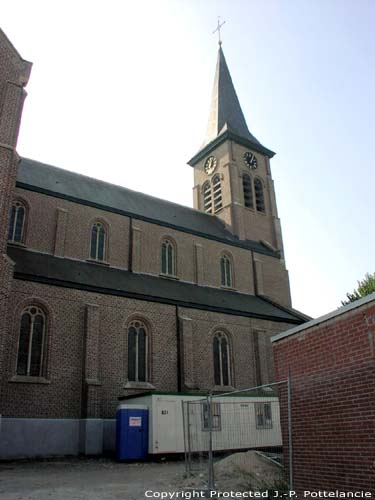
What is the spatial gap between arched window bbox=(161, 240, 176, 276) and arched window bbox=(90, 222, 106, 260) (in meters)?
3.52

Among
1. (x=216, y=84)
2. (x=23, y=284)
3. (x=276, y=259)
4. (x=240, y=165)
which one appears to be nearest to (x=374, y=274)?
(x=276, y=259)

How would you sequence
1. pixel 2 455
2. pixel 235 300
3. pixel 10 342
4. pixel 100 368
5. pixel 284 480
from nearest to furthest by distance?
pixel 284 480, pixel 2 455, pixel 10 342, pixel 100 368, pixel 235 300

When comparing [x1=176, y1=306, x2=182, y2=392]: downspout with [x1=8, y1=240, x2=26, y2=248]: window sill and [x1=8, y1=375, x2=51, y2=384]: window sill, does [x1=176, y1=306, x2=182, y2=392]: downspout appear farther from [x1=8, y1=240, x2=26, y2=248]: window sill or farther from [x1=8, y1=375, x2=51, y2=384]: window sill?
[x1=8, y1=240, x2=26, y2=248]: window sill

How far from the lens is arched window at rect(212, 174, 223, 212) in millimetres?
Answer: 32438

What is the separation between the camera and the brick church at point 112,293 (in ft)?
53.2

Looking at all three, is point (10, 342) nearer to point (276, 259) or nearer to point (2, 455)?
point (2, 455)

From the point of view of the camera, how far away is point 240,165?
33.3m

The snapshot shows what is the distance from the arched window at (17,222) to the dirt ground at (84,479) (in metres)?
9.62

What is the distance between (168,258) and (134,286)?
183 inches

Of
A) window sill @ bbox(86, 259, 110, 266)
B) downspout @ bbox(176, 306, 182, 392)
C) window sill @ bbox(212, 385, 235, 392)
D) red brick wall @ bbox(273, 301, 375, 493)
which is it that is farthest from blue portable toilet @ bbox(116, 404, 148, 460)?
window sill @ bbox(86, 259, 110, 266)

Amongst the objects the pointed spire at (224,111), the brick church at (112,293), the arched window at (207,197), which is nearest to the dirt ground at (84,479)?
the brick church at (112,293)

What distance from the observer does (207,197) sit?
34031 mm

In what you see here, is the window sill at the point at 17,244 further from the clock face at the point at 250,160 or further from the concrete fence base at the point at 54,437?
the clock face at the point at 250,160

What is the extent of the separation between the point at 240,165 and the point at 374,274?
12.1 metres
